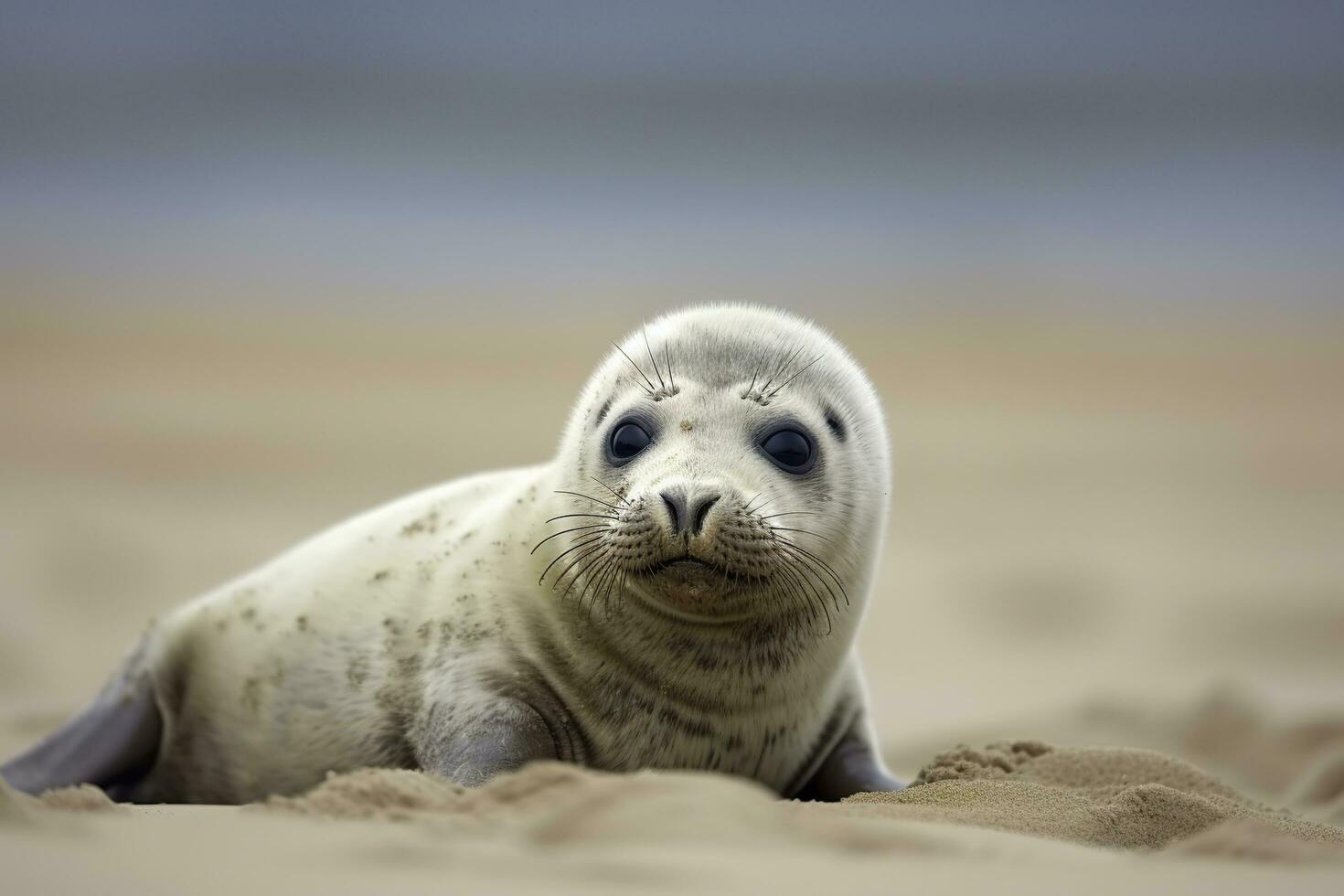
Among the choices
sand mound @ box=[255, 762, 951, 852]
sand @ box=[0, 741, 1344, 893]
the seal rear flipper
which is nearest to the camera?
sand @ box=[0, 741, 1344, 893]

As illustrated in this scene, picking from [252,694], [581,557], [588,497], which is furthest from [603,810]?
[252,694]

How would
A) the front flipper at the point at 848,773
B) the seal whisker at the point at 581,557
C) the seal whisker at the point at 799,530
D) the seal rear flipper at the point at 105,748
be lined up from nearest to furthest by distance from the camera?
the seal whisker at the point at 799,530
the seal whisker at the point at 581,557
the front flipper at the point at 848,773
the seal rear flipper at the point at 105,748

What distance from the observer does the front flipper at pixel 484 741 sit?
10.8 ft


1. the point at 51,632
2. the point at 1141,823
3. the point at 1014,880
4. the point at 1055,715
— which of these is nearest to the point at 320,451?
the point at 51,632

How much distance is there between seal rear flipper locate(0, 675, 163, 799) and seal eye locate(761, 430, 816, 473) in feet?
6.11

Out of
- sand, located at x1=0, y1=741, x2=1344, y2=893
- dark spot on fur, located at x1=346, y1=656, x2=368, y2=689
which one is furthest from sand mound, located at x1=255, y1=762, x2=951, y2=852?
dark spot on fur, located at x1=346, y1=656, x2=368, y2=689

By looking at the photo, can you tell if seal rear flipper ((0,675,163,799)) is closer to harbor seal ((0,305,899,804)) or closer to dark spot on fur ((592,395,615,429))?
harbor seal ((0,305,899,804))

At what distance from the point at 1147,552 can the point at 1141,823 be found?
7.02 metres

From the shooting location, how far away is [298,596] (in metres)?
4.04

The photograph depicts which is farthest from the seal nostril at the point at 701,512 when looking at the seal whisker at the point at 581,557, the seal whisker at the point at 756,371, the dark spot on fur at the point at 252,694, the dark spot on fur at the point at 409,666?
the dark spot on fur at the point at 252,694

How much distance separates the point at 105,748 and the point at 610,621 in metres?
1.50

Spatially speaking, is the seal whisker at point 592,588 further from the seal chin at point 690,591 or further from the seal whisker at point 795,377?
the seal whisker at point 795,377

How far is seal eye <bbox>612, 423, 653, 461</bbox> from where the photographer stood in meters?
3.47

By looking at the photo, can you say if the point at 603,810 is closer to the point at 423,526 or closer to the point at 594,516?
the point at 594,516
